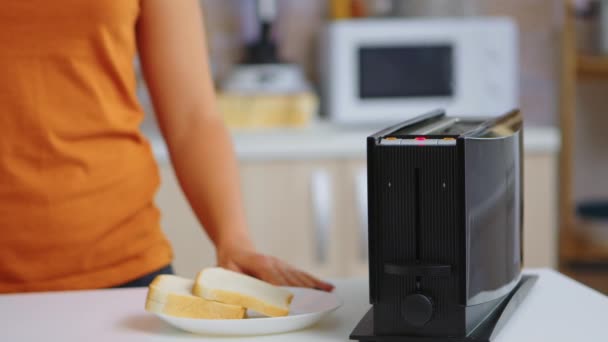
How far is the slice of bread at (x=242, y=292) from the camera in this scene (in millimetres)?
826

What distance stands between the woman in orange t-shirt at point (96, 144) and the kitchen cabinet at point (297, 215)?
1198 mm

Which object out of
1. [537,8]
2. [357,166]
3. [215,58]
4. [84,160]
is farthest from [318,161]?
[84,160]

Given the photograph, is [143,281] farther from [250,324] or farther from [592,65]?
[592,65]

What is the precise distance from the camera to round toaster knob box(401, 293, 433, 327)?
768mm

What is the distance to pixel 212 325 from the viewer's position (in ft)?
2.63

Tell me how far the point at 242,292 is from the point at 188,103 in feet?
1.41

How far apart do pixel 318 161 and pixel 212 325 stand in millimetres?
1624

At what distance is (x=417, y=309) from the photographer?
0.77 m

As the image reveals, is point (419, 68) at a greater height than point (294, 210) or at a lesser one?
greater

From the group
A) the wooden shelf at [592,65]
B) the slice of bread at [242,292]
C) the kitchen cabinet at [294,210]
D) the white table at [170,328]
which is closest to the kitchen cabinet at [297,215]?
the kitchen cabinet at [294,210]

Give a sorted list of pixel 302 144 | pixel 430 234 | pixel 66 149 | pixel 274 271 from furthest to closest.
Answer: pixel 302 144 < pixel 66 149 < pixel 274 271 < pixel 430 234

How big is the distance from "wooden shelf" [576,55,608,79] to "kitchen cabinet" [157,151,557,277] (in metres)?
0.86

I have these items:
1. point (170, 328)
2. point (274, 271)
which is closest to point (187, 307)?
point (170, 328)

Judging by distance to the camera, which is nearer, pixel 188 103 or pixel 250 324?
pixel 250 324
